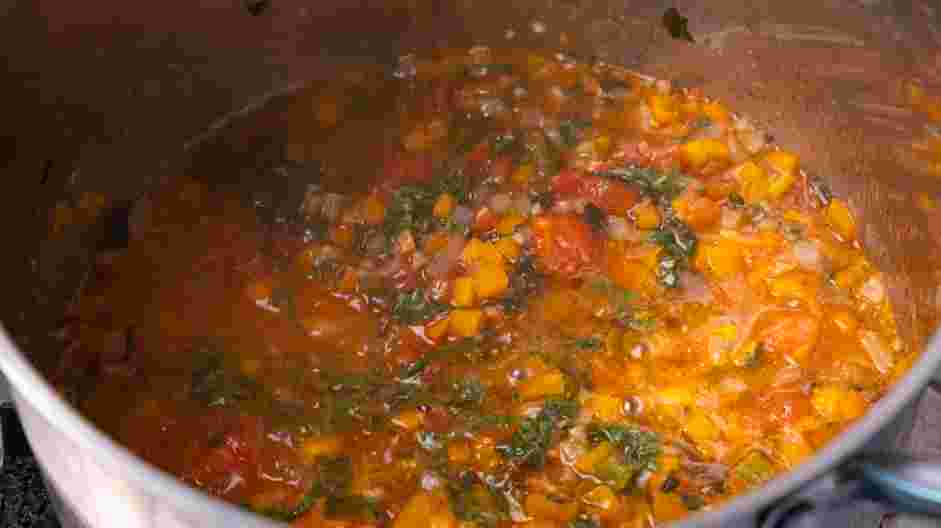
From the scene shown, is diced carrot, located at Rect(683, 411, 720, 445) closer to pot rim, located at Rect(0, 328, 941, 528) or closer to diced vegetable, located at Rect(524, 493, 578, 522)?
diced vegetable, located at Rect(524, 493, 578, 522)

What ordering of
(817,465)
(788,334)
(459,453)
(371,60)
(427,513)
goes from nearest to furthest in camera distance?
(817,465), (427,513), (459,453), (788,334), (371,60)

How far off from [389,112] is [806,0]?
1023 millimetres

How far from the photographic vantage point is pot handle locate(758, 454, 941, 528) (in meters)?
1.41

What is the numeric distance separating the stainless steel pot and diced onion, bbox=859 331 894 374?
0.33 ft

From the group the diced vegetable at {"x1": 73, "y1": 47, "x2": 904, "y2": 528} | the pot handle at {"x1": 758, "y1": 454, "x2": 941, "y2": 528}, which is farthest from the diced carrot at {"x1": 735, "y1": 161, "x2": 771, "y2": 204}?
the pot handle at {"x1": 758, "y1": 454, "x2": 941, "y2": 528}

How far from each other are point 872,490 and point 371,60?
6.46 feet

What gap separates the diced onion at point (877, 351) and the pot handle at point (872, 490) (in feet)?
3.68

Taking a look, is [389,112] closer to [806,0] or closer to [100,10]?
[100,10]

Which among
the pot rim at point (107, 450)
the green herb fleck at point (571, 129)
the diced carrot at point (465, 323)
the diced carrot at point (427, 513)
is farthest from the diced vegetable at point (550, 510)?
the green herb fleck at point (571, 129)

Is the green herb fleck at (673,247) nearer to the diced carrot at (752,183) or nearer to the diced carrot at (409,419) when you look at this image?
the diced carrot at (752,183)

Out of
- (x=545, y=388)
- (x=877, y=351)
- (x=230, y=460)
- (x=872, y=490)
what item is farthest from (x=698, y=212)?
(x=872, y=490)

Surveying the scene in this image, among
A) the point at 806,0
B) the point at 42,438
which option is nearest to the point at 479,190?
the point at 806,0

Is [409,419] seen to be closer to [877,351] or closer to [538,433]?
[538,433]

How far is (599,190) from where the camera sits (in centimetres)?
278
